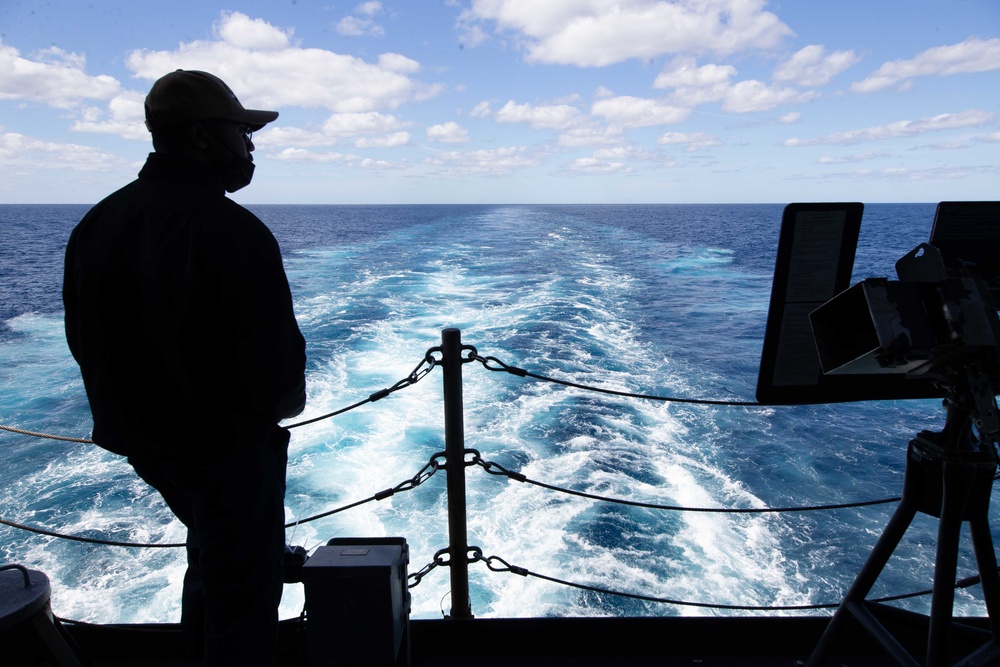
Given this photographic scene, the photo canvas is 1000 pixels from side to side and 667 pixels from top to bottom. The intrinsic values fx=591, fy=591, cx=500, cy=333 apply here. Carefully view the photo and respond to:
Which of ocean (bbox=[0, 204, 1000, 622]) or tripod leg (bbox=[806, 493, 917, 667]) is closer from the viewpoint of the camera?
tripod leg (bbox=[806, 493, 917, 667])

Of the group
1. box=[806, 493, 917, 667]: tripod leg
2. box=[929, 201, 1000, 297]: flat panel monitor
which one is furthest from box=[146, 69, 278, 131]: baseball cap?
box=[806, 493, 917, 667]: tripod leg

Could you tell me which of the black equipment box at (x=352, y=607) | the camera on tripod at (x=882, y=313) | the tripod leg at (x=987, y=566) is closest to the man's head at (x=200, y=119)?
the black equipment box at (x=352, y=607)

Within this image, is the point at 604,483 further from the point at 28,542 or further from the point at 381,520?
the point at 28,542

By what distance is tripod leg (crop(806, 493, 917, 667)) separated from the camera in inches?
62.8

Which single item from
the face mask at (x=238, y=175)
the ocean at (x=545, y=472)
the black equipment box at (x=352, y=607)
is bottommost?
the ocean at (x=545, y=472)

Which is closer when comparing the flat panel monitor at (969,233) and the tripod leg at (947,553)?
the tripod leg at (947,553)

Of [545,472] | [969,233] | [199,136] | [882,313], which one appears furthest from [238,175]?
[545,472]

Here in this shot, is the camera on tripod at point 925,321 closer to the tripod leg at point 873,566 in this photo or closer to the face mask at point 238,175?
the tripod leg at point 873,566

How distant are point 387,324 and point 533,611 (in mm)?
10490

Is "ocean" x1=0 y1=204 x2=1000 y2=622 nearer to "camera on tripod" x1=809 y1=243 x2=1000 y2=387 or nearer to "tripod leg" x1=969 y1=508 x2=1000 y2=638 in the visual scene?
"camera on tripod" x1=809 y1=243 x2=1000 y2=387

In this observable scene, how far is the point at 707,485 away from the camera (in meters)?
8.45

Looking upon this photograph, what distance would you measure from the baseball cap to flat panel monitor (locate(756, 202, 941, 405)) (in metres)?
1.60

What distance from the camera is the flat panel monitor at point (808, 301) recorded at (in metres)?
1.76

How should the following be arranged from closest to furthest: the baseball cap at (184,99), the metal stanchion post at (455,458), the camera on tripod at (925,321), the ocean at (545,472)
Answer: the camera on tripod at (925,321) → the baseball cap at (184,99) → the metal stanchion post at (455,458) → the ocean at (545,472)
